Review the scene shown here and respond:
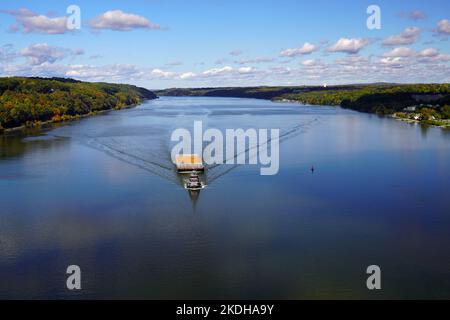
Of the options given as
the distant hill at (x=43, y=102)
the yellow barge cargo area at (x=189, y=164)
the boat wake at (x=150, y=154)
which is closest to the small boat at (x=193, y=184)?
the boat wake at (x=150, y=154)

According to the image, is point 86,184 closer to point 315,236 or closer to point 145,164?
point 145,164

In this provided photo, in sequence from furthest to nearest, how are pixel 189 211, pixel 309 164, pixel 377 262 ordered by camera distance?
pixel 309 164, pixel 189 211, pixel 377 262

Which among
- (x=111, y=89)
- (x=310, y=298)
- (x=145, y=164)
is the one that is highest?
(x=111, y=89)

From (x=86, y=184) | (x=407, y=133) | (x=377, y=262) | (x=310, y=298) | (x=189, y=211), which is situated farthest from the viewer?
(x=407, y=133)

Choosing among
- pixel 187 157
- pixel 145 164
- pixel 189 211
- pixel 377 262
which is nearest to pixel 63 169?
pixel 145 164

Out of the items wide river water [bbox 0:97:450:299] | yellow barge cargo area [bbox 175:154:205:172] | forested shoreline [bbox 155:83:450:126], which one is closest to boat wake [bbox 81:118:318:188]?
wide river water [bbox 0:97:450:299]

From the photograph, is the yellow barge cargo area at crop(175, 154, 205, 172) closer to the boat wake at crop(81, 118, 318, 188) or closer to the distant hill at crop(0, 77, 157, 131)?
the boat wake at crop(81, 118, 318, 188)

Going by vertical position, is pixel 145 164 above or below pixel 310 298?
above

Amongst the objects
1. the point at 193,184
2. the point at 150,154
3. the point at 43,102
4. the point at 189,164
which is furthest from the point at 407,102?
the point at 193,184
